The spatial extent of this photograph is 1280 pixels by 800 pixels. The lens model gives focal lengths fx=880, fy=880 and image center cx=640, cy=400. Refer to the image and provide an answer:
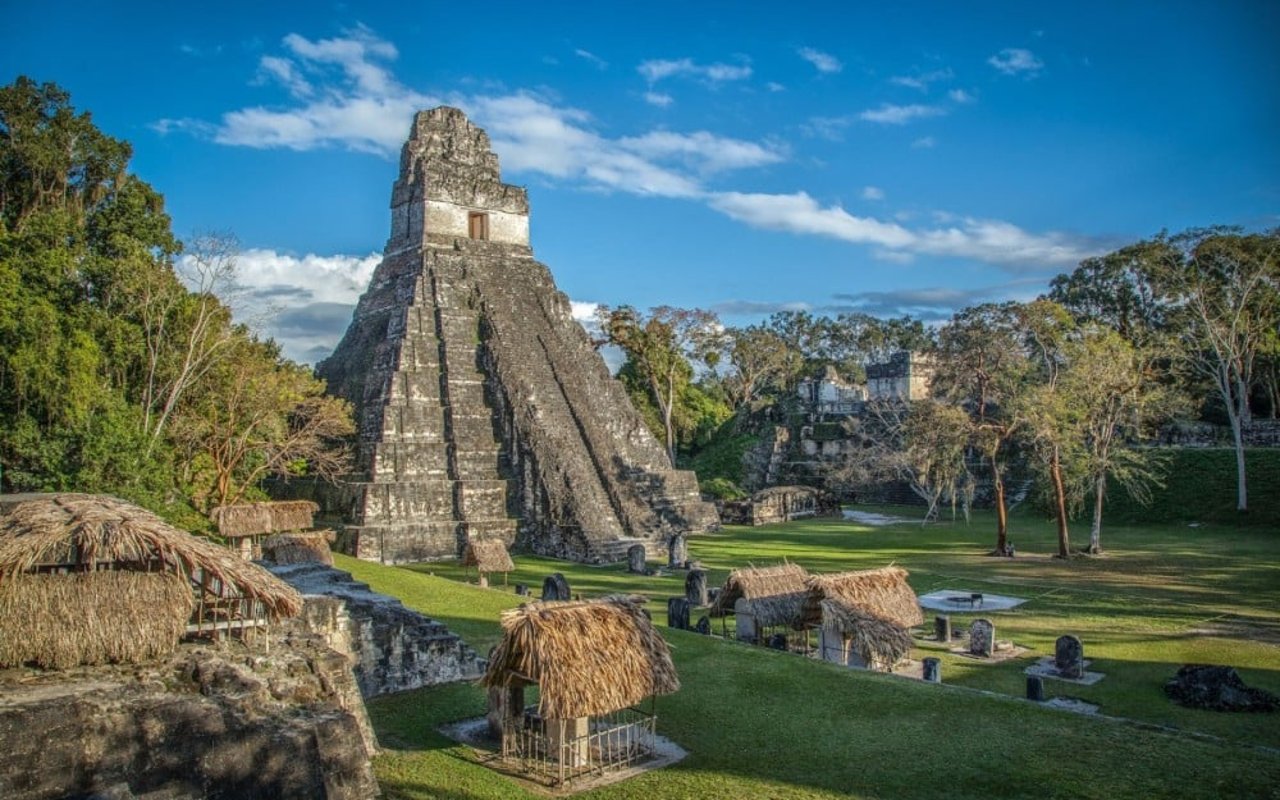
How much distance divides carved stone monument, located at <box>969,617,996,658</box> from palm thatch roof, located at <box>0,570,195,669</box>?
33.1 feet

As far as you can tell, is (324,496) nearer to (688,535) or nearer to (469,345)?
(469,345)

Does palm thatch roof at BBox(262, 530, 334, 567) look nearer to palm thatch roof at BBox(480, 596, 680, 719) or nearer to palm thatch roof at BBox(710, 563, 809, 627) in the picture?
palm thatch roof at BBox(710, 563, 809, 627)

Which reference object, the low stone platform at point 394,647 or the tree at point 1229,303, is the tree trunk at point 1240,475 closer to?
the tree at point 1229,303

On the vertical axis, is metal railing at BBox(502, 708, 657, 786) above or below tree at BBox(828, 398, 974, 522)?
below

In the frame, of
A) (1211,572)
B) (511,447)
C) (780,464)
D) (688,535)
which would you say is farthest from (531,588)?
(780,464)

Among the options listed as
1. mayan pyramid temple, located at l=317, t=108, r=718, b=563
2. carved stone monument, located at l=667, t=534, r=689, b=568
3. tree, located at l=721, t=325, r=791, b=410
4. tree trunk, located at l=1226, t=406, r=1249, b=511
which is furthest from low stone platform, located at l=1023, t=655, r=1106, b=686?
tree, located at l=721, t=325, r=791, b=410

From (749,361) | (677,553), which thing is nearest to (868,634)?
(677,553)

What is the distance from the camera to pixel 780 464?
38156mm

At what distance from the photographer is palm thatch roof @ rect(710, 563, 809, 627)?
12805 mm

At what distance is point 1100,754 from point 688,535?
1724cm

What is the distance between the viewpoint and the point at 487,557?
16.9m

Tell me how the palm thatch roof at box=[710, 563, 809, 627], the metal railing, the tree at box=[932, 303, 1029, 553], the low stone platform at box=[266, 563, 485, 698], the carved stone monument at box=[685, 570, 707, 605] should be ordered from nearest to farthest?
the metal railing
the low stone platform at box=[266, 563, 485, 698]
the palm thatch roof at box=[710, 563, 809, 627]
the carved stone monument at box=[685, 570, 707, 605]
the tree at box=[932, 303, 1029, 553]

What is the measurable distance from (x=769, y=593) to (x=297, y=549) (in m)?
8.55

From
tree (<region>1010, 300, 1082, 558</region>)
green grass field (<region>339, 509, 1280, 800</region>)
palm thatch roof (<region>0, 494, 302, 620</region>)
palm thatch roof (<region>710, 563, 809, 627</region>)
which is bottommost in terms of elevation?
green grass field (<region>339, 509, 1280, 800</region>)
